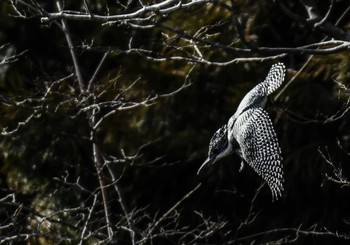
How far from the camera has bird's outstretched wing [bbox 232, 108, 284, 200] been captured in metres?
3.95

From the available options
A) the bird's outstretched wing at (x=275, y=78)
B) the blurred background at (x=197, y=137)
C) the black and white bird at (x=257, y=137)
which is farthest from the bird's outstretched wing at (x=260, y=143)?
the blurred background at (x=197, y=137)

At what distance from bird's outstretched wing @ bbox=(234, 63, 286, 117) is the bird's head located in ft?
0.52

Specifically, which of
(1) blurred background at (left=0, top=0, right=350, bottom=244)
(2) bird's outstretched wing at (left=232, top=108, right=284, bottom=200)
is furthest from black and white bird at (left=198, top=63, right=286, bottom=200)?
(1) blurred background at (left=0, top=0, right=350, bottom=244)

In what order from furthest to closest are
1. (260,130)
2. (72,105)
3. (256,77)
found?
(256,77)
(72,105)
(260,130)

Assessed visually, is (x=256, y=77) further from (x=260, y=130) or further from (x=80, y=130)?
(x=260, y=130)

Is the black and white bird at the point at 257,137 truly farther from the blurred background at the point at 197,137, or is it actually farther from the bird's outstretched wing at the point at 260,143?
the blurred background at the point at 197,137

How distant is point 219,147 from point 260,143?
0.26 m

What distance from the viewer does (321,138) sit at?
7070 millimetres

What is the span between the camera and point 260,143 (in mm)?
4043

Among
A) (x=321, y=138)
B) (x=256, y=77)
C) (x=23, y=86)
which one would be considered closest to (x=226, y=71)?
(x=256, y=77)

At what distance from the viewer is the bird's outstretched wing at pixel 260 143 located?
3.95 meters

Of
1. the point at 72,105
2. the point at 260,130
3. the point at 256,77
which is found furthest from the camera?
the point at 256,77

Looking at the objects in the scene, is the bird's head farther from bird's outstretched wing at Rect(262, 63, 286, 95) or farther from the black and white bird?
bird's outstretched wing at Rect(262, 63, 286, 95)

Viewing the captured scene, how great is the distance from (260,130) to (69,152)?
344 centimetres
